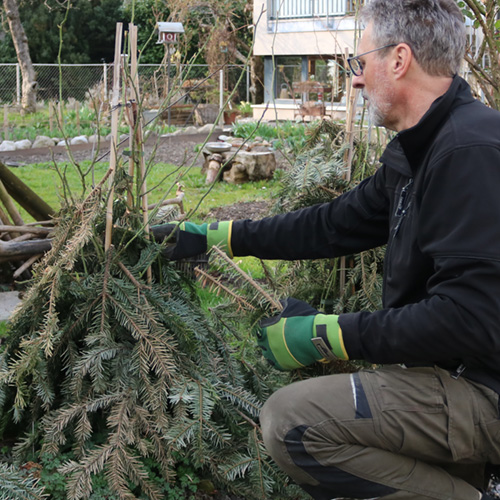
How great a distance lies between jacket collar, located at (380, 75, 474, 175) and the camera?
219cm

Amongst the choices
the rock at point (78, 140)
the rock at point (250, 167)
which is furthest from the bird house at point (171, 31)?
the rock at point (78, 140)

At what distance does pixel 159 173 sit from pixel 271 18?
1230 cm

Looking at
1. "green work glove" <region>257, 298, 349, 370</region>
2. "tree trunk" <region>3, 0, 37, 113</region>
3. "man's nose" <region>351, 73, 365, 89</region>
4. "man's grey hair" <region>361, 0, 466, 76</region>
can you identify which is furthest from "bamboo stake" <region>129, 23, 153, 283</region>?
"tree trunk" <region>3, 0, 37, 113</region>

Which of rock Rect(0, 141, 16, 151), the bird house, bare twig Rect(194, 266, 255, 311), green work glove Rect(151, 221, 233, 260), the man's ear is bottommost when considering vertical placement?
rock Rect(0, 141, 16, 151)

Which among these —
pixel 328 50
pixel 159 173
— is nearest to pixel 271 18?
pixel 328 50

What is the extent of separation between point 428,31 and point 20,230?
10.8 ft

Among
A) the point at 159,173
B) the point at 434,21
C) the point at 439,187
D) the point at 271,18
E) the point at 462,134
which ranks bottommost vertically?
the point at 159,173

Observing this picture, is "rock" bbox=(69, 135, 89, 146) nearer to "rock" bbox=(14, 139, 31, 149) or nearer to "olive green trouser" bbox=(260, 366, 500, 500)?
"rock" bbox=(14, 139, 31, 149)

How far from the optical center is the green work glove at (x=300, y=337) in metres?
2.21

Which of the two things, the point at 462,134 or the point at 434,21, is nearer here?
the point at 462,134

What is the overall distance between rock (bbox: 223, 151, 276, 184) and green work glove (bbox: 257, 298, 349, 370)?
8117mm

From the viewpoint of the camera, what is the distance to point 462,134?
6.82ft

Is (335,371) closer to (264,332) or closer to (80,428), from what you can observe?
(264,332)

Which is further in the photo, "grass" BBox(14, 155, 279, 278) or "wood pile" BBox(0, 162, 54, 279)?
"grass" BBox(14, 155, 279, 278)
